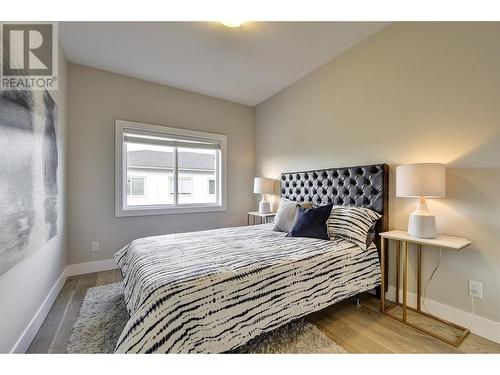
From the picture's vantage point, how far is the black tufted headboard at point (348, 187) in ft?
6.91

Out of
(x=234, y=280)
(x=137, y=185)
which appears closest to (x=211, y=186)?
(x=137, y=185)

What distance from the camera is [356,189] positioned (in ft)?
7.59

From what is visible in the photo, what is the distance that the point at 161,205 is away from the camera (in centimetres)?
329

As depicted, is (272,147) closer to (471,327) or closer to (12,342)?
(471,327)

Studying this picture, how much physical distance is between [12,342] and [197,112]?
3.13 metres

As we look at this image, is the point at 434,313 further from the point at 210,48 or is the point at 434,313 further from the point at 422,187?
the point at 210,48

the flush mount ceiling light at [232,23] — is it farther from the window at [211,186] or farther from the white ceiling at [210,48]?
the window at [211,186]

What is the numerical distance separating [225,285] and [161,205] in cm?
235

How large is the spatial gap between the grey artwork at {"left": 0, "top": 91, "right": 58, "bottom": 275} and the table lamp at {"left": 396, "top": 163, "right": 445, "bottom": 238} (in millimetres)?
2600

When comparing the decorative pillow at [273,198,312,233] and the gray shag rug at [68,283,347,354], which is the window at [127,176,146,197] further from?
the decorative pillow at [273,198,312,233]

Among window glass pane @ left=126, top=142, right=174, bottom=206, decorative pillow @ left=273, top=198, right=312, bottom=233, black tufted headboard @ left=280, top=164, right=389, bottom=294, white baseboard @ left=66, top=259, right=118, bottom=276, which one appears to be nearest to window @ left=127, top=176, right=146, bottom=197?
window glass pane @ left=126, top=142, right=174, bottom=206

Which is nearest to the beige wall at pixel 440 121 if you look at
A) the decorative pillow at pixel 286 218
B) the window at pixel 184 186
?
the decorative pillow at pixel 286 218

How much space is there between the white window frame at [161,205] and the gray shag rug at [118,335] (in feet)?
4.41
